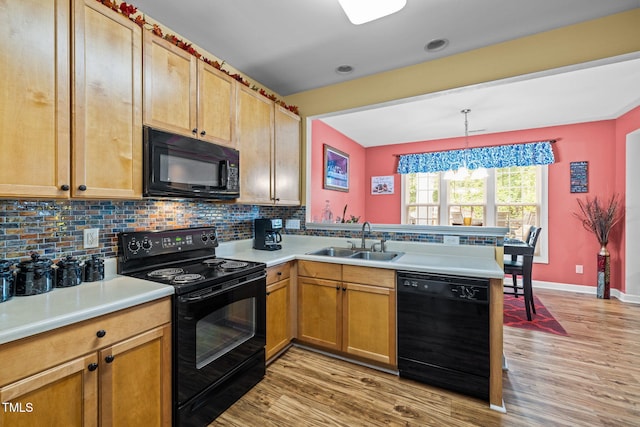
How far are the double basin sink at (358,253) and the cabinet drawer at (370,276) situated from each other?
0.43 meters

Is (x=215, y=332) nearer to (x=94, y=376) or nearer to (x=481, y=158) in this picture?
(x=94, y=376)

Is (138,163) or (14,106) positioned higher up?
(14,106)

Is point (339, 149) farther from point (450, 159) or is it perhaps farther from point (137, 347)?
point (137, 347)

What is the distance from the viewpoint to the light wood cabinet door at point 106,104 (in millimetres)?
1374

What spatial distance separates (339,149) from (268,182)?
259 cm

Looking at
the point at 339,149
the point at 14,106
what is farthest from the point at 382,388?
the point at 339,149

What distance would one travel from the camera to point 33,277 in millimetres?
1341

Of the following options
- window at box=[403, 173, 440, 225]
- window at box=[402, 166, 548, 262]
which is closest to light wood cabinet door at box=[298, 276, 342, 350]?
window at box=[402, 166, 548, 262]

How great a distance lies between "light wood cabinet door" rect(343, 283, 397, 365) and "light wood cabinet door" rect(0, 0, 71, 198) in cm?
191

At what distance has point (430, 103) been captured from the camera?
3676 mm

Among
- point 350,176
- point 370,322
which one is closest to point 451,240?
point 370,322

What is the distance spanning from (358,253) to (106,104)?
218cm

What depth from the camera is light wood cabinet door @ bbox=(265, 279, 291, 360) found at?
2.24 m

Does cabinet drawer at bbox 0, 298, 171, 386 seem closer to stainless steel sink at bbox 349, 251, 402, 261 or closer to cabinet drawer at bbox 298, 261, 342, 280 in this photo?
cabinet drawer at bbox 298, 261, 342, 280
